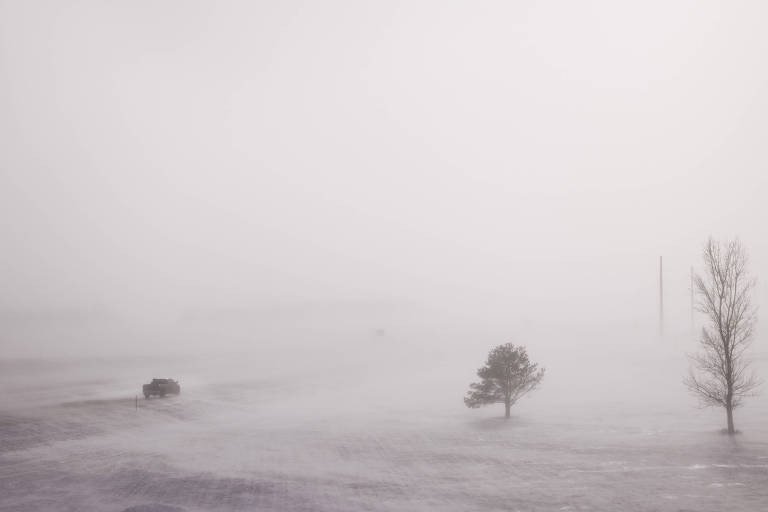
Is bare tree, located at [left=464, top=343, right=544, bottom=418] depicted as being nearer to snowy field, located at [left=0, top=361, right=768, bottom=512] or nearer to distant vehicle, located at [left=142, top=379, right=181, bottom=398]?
snowy field, located at [left=0, top=361, right=768, bottom=512]

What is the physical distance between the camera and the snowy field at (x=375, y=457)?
2805cm

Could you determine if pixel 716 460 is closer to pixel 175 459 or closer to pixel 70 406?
pixel 175 459

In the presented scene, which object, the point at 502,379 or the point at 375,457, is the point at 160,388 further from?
the point at 502,379

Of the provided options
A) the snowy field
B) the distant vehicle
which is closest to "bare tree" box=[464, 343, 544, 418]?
the snowy field

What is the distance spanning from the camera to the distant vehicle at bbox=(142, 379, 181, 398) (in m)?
69.3

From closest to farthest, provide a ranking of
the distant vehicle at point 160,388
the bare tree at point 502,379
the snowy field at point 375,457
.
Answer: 1. the snowy field at point 375,457
2. the bare tree at point 502,379
3. the distant vehicle at point 160,388

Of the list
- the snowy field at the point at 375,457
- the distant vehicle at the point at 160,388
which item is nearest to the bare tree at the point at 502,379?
the snowy field at the point at 375,457

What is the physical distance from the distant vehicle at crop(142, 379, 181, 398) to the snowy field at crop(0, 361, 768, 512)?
3.63 metres

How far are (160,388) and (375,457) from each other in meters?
42.5

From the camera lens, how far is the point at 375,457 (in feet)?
124

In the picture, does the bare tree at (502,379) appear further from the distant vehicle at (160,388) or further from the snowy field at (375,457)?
the distant vehicle at (160,388)

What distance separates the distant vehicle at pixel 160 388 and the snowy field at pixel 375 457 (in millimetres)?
3633

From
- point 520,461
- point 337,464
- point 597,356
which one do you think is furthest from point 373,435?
point 597,356

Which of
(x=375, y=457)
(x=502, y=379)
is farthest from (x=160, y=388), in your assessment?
(x=502, y=379)
